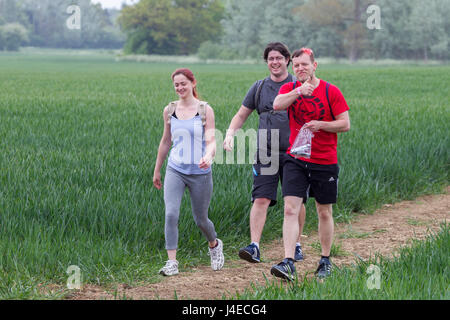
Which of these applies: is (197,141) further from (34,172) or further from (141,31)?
(141,31)

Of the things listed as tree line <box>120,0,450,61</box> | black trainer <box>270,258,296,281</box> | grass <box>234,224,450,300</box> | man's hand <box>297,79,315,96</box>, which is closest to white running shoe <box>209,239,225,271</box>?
black trainer <box>270,258,296,281</box>

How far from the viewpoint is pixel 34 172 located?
6867mm

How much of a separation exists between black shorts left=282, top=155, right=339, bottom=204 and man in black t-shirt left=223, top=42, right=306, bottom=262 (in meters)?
0.39

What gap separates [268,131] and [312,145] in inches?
25.4

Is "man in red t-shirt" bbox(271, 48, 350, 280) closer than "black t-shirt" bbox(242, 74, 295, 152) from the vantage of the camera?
Yes

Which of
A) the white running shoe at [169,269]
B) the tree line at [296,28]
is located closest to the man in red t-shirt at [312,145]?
the white running shoe at [169,269]

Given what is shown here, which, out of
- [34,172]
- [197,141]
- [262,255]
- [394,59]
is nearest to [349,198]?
[262,255]

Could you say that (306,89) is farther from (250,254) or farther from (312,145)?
(250,254)

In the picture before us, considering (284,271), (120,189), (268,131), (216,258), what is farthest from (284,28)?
(284,271)

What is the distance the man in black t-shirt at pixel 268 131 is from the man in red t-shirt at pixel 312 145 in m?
0.39

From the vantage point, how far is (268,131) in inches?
203

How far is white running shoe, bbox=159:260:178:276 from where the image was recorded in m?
4.72

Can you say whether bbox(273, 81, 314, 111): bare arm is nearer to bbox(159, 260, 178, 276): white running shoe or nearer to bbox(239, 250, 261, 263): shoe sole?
bbox(239, 250, 261, 263): shoe sole
